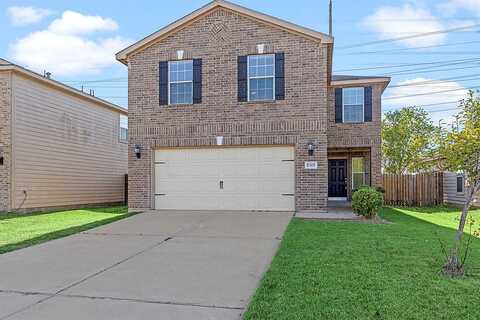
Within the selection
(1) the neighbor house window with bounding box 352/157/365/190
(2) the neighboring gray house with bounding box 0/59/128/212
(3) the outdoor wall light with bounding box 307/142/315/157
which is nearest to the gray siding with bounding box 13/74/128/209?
(2) the neighboring gray house with bounding box 0/59/128/212

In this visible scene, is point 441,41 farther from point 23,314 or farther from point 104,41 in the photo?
point 23,314

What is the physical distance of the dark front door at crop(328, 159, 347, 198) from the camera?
66.2ft

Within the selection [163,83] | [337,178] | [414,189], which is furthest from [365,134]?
[163,83]

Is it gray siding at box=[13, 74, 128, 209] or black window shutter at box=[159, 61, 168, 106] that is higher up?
black window shutter at box=[159, 61, 168, 106]

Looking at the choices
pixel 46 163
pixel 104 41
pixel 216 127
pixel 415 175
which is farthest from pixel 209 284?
pixel 104 41

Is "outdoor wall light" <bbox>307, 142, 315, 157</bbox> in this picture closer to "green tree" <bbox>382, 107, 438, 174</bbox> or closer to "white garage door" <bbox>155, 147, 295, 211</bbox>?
"white garage door" <bbox>155, 147, 295, 211</bbox>

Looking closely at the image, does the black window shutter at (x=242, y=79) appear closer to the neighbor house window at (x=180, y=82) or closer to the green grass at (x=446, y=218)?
the neighbor house window at (x=180, y=82)

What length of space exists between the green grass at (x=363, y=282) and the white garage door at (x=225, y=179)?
4.57 m

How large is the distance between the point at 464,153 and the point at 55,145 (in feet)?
49.7

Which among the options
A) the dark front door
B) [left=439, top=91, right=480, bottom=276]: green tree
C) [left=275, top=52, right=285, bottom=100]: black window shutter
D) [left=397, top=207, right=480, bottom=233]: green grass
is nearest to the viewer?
[left=439, top=91, right=480, bottom=276]: green tree

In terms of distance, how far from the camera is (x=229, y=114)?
43.6ft

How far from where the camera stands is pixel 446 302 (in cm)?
448

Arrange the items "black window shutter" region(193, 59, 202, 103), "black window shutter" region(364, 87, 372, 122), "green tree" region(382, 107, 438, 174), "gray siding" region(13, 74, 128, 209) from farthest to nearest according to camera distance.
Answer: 1. "green tree" region(382, 107, 438, 174)
2. "black window shutter" region(364, 87, 372, 122)
3. "gray siding" region(13, 74, 128, 209)
4. "black window shutter" region(193, 59, 202, 103)

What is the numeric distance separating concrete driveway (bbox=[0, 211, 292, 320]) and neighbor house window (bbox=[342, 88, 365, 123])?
861cm
